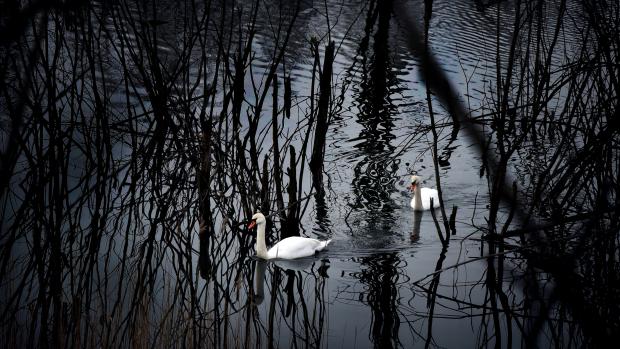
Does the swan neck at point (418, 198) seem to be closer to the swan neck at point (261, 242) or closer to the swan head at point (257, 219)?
the swan neck at point (261, 242)

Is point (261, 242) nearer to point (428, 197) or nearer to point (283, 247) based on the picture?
point (283, 247)

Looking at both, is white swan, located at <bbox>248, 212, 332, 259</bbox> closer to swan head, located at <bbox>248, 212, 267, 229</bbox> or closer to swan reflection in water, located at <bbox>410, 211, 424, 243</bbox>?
swan head, located at <bbox>248, 212, 267, 229</bbox>

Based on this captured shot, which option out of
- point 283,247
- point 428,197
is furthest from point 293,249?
point 428,197

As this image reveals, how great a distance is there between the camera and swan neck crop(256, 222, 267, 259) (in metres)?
7.05

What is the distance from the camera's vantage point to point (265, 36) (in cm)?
1600

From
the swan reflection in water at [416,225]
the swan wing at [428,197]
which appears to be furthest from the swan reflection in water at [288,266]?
the swan wing at [428,197]

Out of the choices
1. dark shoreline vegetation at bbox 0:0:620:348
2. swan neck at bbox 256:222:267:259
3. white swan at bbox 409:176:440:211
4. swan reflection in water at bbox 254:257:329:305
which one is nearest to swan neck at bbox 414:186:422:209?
white swan at bbox 409:176:440:211

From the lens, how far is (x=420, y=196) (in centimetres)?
912

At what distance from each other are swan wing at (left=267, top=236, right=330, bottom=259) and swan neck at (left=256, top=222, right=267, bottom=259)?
50 millimetres

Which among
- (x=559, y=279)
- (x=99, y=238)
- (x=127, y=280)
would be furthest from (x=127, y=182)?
(x=559, y=279)

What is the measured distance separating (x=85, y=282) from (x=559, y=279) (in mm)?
5025

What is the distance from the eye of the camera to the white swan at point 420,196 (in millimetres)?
9133

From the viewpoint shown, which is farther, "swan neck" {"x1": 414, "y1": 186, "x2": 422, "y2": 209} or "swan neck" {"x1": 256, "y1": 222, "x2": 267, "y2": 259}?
"swan neck" {"x1": 414, "y1": 186, "x2": 422, "y2": 209}

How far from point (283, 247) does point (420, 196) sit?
8.16 ft
